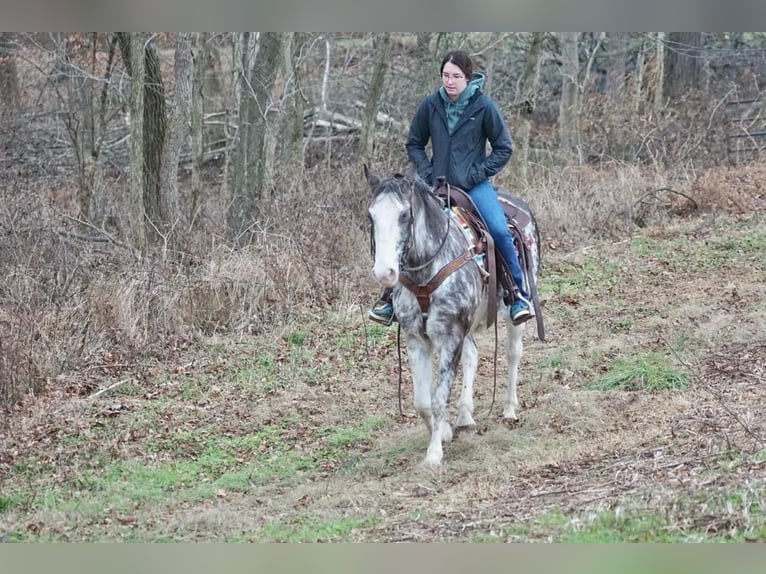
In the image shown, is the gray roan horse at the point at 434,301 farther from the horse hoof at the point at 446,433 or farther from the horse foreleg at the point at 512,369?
the horse foreleg at the point at 512,369

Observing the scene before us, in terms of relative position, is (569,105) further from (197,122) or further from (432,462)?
(432,462)

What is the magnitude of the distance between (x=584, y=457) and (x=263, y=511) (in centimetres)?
236

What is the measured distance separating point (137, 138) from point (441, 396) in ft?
25.8

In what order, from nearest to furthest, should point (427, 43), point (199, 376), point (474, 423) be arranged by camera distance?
point (474, 423) → point (199, 376) → point (427, 43)

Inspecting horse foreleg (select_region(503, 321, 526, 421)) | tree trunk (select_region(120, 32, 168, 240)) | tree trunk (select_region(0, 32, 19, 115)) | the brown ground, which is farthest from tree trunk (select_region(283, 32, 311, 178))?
horse foreleg (select_region(503, 321, 526, 421))

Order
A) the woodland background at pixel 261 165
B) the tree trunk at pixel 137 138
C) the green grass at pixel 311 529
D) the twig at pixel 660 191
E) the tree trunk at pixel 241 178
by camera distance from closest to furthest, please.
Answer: the green grass at pixel 311 529 → the woodland background at pixel 261 165 → the tree trunk at pixel 137 138 → the tree trunk at pixel 241 178 → the twig at pixel 660 191

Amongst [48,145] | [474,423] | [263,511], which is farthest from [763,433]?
[48,145]

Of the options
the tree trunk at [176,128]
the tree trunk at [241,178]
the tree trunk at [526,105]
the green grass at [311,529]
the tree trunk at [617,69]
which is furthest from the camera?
the tree trunk at [617,69]

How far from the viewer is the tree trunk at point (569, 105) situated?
19.7 metres

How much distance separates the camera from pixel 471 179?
25.0ft

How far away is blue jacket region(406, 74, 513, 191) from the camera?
746 cm

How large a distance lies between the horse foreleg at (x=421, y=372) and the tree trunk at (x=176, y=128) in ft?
22.8

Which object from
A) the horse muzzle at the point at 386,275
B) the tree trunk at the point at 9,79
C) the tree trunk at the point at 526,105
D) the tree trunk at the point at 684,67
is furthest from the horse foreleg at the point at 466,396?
the tree trunk at the point at 684,67

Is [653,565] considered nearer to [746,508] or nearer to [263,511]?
[746,508]
